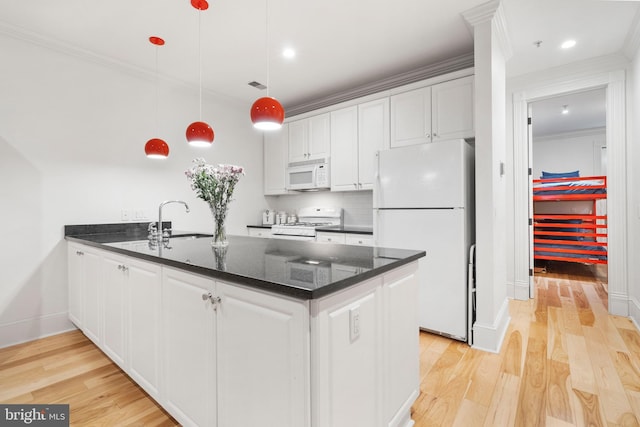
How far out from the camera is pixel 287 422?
1062mm

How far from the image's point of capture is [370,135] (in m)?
3.60

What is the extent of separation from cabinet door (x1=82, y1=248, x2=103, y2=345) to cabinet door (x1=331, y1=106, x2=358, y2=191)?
2570mm

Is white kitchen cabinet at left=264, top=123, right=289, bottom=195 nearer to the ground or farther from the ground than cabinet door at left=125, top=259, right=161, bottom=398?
farther from the ground

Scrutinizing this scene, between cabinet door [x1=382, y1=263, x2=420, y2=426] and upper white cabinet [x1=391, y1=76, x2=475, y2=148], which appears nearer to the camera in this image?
cabinet door [x1=382, y1=263, x2=420, y2=426]

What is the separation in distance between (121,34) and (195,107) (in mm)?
1215

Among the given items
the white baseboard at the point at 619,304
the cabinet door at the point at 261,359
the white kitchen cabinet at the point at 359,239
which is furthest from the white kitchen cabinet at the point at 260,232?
the white baseboard at the point at 619,304

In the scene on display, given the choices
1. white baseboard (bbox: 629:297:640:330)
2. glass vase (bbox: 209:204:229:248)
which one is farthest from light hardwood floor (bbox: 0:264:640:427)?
glass vase (bbox: 209:204:229:248)

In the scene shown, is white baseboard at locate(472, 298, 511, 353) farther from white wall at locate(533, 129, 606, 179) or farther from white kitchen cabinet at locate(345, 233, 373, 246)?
white wall at locate(533, 129, 606, 179)

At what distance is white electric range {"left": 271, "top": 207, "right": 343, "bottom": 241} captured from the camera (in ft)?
12.9

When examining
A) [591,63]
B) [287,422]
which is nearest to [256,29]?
[287,422]

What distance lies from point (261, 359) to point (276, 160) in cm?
378

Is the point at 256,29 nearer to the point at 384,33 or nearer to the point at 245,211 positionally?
the point at 384,33

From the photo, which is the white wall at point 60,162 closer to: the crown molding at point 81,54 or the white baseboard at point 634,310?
the crown molding at point 81,54

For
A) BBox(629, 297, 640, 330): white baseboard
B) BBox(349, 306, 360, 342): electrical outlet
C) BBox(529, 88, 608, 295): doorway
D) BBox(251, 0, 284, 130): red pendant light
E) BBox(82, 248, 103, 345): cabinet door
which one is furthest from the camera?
BBox(529, 88, 608, 295): doorway
